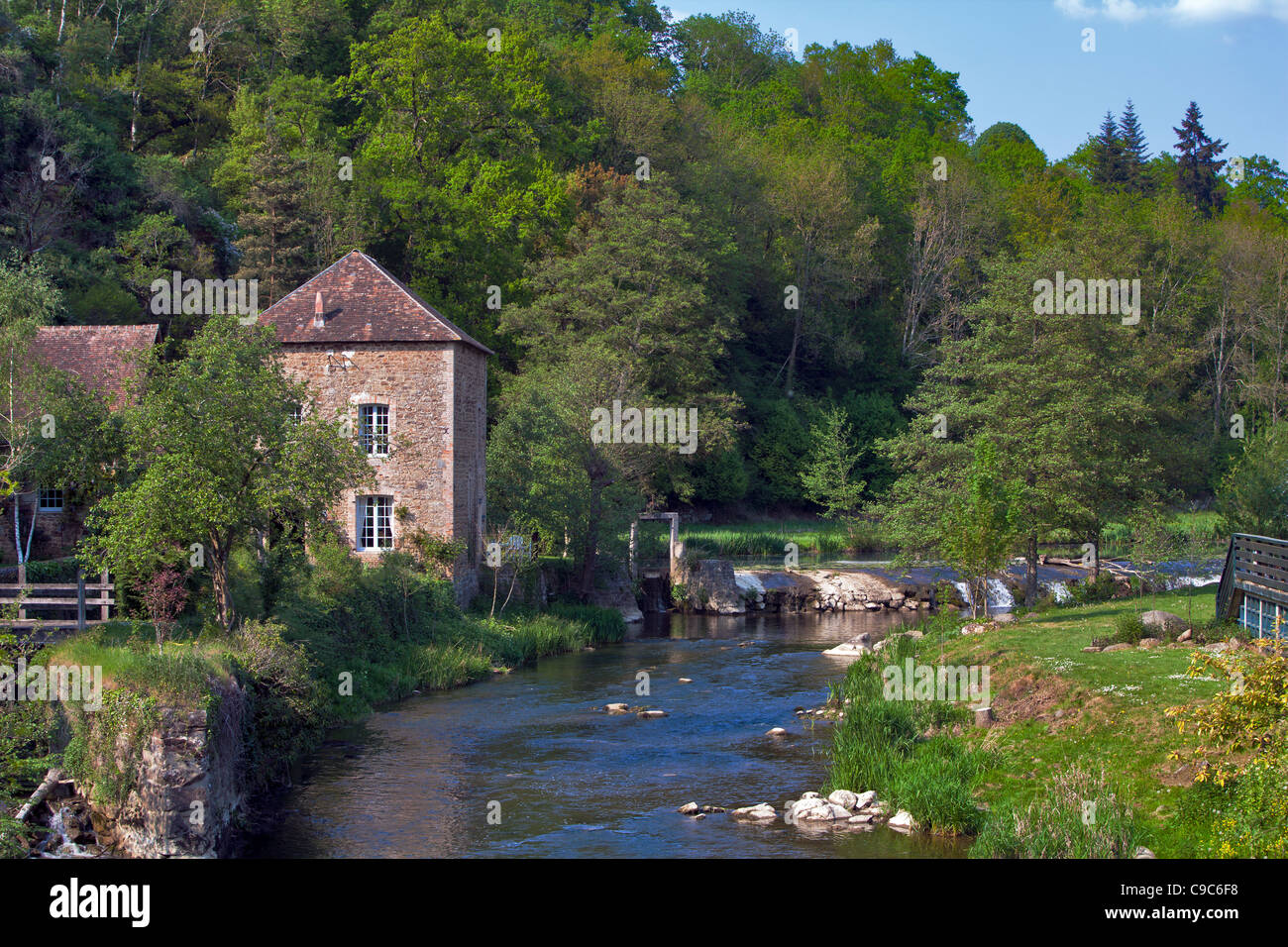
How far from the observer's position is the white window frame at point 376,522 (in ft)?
105

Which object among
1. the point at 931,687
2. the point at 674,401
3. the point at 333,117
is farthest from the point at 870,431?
the point at 931,687

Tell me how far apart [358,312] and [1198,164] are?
77111 millimetres

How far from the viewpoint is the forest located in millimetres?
33094

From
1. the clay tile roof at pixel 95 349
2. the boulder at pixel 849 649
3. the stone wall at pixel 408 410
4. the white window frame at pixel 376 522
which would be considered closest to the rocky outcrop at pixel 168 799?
the clay tile roof at pixel 95 349

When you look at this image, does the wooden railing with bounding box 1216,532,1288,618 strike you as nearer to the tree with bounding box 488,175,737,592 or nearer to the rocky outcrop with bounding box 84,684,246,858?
the rocky outcrop with bounding box 84,684,246,858

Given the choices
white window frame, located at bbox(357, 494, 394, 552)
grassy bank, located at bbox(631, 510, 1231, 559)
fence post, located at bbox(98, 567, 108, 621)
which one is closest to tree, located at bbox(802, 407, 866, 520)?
grassy bank, located at bbox(631, 510, 1231, 559)

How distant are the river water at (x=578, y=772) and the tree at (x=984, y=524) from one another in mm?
4642

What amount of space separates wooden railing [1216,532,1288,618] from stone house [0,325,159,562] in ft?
81.4

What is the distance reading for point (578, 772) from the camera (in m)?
19.6

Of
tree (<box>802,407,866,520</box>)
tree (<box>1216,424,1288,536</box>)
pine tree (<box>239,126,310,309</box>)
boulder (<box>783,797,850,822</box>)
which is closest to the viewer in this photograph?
boulder (<box>783,797,850,822</box>)

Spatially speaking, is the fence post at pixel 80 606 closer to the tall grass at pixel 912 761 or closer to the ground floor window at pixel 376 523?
the ground floor window at pixel 376 523

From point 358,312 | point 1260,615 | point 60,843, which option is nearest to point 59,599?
point 60,843

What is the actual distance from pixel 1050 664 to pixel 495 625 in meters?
16.2

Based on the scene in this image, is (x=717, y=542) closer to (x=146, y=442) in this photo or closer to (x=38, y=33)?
(x=146, y=442)
